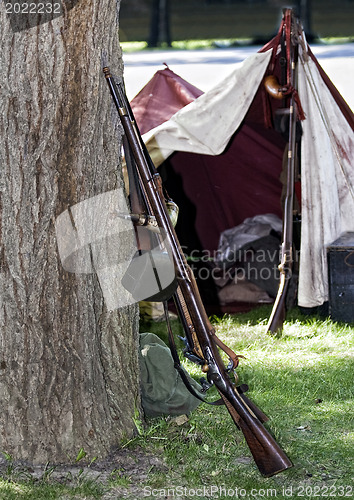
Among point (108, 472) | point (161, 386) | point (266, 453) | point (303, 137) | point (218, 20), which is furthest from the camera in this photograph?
point (218, 20)

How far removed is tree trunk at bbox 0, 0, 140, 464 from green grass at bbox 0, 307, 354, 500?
214 millimetres

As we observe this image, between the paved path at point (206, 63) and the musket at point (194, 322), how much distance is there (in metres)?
9.30

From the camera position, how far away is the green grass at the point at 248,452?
3047mm

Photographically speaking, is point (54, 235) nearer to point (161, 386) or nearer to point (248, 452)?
point (161, 386)

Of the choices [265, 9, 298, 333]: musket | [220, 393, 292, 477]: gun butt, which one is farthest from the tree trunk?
[265, 9, 298, 333]: musket

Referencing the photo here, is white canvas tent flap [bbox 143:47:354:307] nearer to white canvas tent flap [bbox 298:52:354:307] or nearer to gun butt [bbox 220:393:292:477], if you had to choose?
white canvas tent flap [bbox 298:52:354:307]

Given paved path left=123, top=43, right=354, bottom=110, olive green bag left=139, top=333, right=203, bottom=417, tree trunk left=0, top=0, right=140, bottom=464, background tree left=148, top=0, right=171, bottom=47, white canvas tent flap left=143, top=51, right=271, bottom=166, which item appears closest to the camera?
tree trunk left=0, top=0, right=140, bottom=464

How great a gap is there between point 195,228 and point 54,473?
4.42 m

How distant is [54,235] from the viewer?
305 centimetres

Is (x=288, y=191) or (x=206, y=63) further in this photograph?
(x=206, y=63)

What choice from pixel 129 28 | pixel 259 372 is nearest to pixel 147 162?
pixel 259 372

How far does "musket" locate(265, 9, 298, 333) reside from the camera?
530cm

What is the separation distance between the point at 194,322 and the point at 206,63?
12433 millimetres

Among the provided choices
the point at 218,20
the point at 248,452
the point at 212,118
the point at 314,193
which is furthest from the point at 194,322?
the point at 218,20
